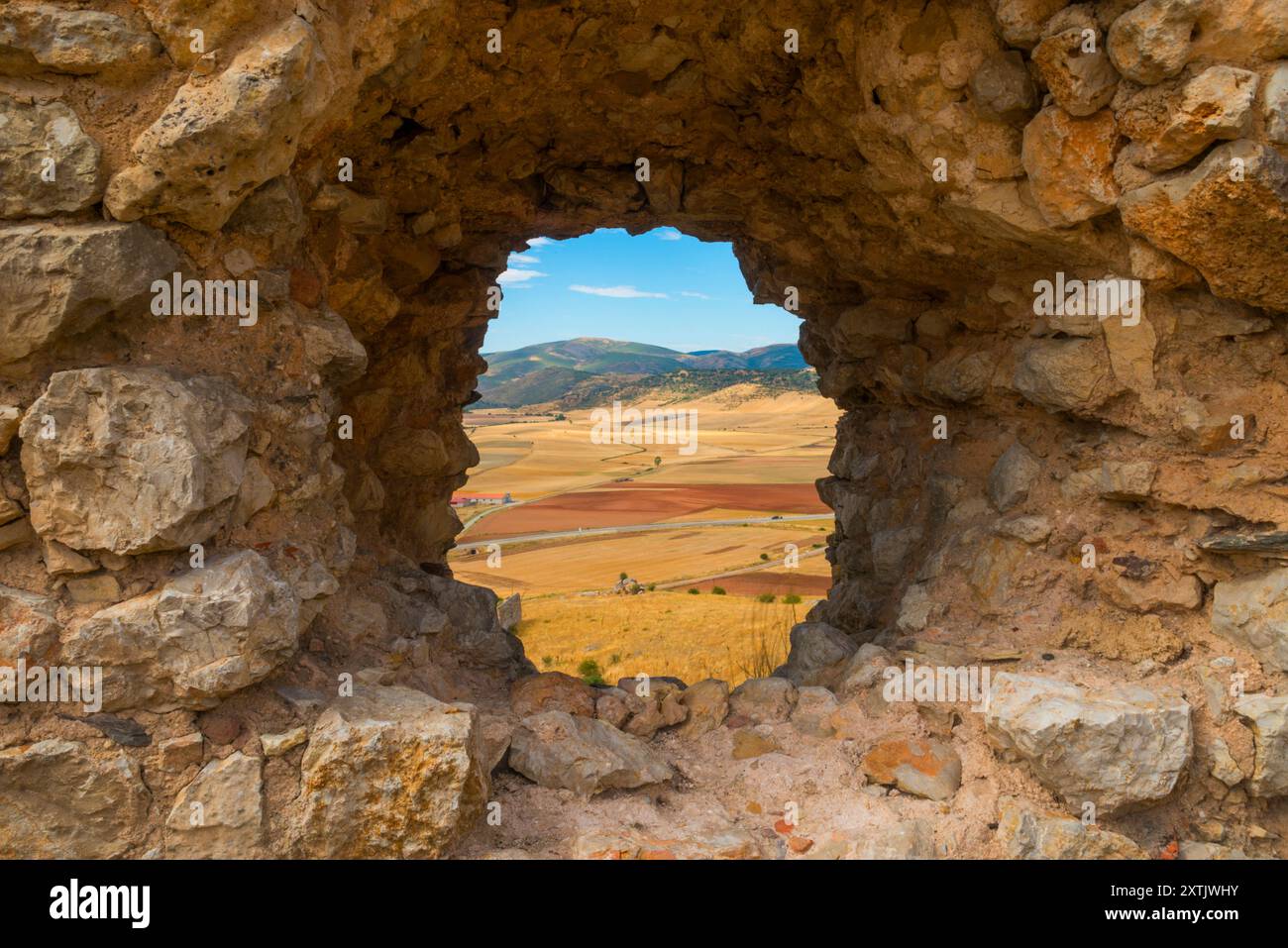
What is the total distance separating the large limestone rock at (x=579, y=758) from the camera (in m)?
4.74

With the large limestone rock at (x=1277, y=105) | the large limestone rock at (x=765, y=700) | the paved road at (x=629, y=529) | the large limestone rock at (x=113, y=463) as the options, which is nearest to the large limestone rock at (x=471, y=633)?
the large limestone rock at (x=765, y=700)

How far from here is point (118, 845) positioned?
397cm

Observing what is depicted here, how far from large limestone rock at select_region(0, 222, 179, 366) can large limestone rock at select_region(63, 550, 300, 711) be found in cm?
134

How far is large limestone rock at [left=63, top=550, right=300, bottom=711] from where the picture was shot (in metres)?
3.96

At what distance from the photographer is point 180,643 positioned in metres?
4.00

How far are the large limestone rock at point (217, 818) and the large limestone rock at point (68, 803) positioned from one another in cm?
20

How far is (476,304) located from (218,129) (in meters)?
3.99

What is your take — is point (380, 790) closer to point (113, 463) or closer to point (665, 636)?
point (113, 463)

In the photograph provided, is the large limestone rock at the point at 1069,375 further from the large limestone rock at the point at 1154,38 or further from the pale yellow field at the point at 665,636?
the pale yellow field at the point at 665,636

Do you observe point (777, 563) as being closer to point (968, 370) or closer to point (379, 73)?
point (968, 370)

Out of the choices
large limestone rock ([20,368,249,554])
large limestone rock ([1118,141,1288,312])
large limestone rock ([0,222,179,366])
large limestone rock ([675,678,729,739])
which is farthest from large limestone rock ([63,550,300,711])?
large limestone rock ([1118,141,1288,312])

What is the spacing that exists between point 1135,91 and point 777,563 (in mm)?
22919

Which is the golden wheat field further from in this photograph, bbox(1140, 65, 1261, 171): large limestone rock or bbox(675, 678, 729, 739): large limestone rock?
bbox(1140, 65, 1261, 171): large limestone rock

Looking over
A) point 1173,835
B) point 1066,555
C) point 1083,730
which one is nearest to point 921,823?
point 1083,730
